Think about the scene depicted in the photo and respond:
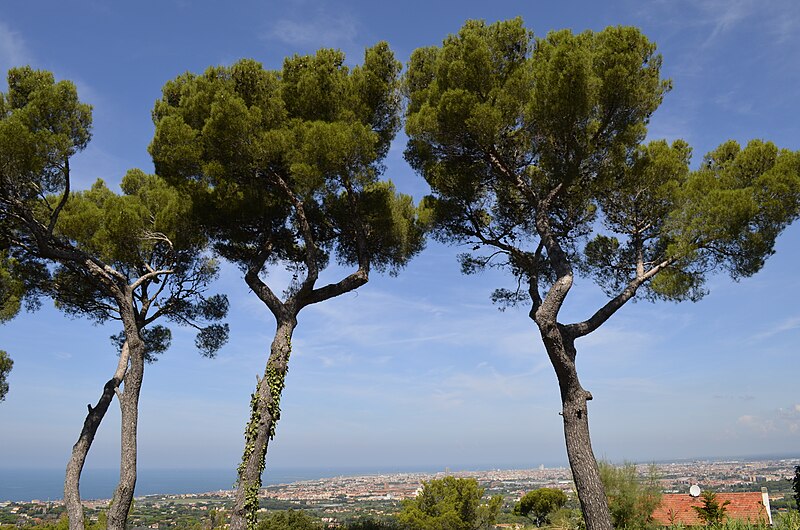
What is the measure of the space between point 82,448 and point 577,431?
750 centimetres

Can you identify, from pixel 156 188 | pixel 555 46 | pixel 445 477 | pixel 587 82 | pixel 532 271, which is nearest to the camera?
pixel 587 82

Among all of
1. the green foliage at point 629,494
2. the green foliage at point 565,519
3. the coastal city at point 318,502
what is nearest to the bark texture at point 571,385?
the coastal city at point 318,502

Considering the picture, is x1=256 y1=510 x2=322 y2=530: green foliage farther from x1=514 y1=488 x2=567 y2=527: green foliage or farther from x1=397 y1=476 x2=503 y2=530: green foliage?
x1=514 y1=488 x2=567 y2=527: green foliage

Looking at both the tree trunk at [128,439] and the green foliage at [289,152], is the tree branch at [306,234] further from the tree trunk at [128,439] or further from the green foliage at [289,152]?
the tree trunk at [128,439]

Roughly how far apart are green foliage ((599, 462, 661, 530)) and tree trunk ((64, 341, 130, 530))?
9813 mm

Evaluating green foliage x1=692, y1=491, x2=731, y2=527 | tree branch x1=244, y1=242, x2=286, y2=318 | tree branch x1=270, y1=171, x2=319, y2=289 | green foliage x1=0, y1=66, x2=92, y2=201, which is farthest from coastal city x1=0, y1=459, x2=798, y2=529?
green foliage x1=0, y1=66, x2=92, y2=201

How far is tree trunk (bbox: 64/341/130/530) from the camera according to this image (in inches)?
318

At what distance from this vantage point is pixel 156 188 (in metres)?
9.67

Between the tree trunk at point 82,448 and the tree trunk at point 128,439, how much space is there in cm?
64

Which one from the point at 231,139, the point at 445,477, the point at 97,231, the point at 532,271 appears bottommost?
the point at 445,477

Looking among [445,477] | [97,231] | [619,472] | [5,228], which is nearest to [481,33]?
[97,231]

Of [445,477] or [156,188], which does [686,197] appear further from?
[445,477]

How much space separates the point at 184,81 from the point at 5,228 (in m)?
3.69

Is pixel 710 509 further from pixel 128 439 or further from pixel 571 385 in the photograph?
pixel 128 439
